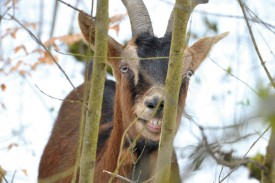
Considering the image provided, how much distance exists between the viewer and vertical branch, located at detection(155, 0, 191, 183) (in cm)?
441

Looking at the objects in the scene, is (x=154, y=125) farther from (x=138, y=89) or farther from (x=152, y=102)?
(x=138, y=89)

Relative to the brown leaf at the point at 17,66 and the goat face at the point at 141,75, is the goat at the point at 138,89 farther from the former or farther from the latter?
the brown leaf at the point at 17,66

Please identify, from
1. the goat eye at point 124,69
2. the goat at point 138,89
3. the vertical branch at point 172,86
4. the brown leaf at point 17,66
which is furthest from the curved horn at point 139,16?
the brown leaf at point 17,66

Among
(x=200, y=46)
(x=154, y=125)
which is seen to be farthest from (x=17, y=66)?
(x=154, y=125)

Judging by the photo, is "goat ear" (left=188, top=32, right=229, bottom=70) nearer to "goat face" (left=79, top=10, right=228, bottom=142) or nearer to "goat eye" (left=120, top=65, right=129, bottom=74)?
"goat face" (left=79, top=10, right=228, bottom=142)

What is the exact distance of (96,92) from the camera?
435cm

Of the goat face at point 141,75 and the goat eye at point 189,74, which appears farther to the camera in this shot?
the goat eye at point 189,74

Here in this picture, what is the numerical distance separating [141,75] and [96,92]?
173cm

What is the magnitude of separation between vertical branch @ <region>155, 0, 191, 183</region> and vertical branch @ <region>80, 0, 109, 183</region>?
461 millimetres

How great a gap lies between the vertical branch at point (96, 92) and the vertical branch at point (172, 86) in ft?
1.51

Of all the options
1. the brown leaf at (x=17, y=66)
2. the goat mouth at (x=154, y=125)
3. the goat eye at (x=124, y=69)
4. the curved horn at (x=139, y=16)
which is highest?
the curved horn at (x=139, y=16)

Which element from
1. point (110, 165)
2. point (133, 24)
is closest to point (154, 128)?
point (110, 165)

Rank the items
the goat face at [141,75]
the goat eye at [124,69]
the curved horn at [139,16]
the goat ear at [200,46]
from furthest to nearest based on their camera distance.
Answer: the goat ear at [200,46] < the curved horn at [139,16] < the goat eye at [124,69] < the goat face at [141,75]

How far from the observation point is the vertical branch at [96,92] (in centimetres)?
433
